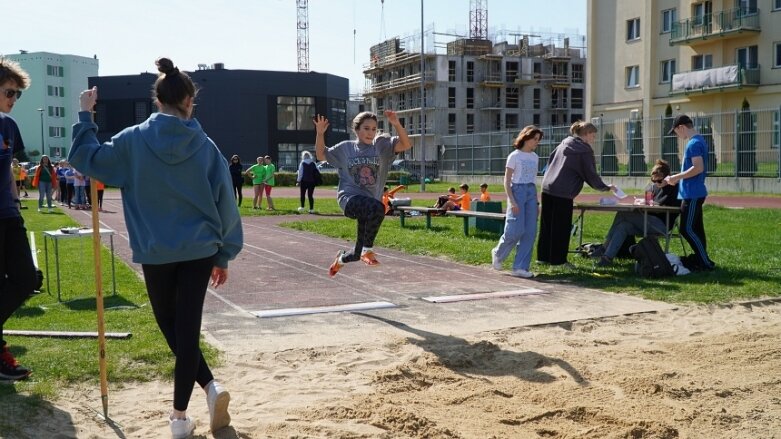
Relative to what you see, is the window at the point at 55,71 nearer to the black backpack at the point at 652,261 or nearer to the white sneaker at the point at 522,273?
the white sneaker at the point at 522,273

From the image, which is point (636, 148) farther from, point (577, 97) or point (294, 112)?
point (577, 97)

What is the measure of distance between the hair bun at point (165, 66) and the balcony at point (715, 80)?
46.4m

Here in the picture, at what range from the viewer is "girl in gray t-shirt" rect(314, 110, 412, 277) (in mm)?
7875

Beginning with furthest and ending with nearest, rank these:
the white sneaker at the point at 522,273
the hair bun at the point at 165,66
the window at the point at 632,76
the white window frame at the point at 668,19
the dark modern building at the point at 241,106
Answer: the dark modern building at the point at 241,106
the window at the point at 632,76
the white window frame at the point at 668,19
the white sneaker at the point at 522,273
the hair bun at the point at 165,66

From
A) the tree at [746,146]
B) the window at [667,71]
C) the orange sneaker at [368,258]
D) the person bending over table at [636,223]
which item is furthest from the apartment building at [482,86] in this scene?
the orange sneaker at [368,258]

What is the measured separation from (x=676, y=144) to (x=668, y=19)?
1889 centimetres

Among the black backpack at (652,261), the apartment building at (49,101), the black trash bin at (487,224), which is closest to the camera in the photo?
the black backpack at (652,261)

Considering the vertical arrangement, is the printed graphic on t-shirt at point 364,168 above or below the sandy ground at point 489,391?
above

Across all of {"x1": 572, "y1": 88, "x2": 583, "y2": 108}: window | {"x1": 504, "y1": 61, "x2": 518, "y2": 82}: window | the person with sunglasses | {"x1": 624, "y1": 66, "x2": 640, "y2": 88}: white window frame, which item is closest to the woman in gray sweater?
the person with sunglasses

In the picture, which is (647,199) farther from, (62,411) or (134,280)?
(62,411)

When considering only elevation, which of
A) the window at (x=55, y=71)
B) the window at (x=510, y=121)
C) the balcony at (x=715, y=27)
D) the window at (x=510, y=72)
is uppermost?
the window at (x=55, y=71)

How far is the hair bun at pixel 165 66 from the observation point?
13.6 feet

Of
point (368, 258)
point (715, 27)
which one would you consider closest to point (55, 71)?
point (715, 27)

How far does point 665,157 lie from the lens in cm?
3609
